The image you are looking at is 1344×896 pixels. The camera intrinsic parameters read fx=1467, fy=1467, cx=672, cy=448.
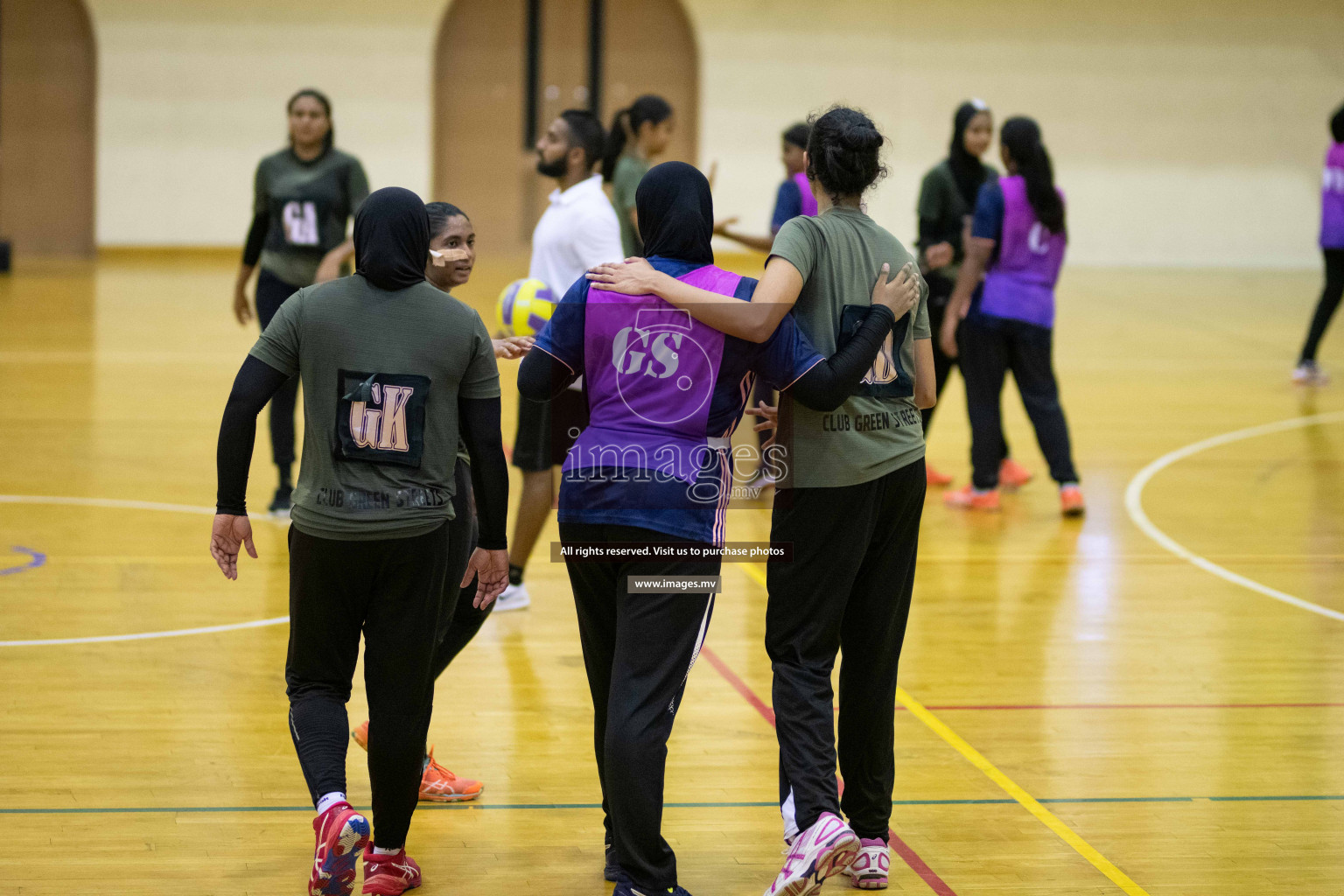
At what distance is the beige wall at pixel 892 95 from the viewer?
19.1m

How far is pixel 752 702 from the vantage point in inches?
189

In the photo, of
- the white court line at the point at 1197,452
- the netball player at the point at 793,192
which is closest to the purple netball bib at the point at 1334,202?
the white court line at the point at 1197,452

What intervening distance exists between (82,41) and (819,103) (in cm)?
976

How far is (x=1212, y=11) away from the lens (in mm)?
20875

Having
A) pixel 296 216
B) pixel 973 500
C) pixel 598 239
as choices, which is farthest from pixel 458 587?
pixel 973 500

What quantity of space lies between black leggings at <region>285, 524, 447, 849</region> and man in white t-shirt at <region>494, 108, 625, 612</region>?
213 cm

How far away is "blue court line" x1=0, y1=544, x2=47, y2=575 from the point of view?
5.96m

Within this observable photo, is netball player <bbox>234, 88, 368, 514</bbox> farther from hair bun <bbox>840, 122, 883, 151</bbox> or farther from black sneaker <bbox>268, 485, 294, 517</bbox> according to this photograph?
hair bun <bbox>840, 122, 883, 151</bbox>

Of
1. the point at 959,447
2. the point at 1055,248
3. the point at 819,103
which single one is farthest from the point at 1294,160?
the point at 1055,248

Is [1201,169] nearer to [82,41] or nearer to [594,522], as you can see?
[82,41]

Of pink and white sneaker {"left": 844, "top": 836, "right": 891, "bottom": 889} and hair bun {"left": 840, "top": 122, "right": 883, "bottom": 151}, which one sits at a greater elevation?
hair bun {"left": 840, "top": 122, "right": 883, "bottom": 151}

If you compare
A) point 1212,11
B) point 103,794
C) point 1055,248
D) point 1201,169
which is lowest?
point 103,794

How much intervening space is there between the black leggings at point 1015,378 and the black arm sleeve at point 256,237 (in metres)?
3.49

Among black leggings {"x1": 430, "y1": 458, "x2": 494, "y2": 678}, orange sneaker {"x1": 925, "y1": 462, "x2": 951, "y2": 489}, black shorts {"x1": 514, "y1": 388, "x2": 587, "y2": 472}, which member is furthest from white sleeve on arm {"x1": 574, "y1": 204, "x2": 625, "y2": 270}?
orange sneaker {"x1": 925, "y1": 462, "x2": 951, "y2": 489}
